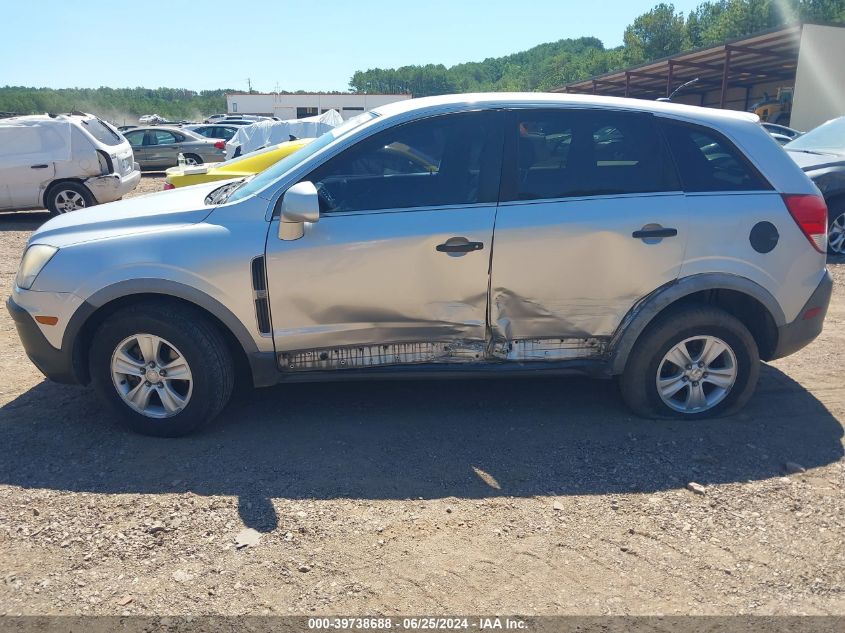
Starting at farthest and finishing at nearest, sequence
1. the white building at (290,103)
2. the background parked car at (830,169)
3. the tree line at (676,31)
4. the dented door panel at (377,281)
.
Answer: the white building at (290,103) < the tree line at (676,31) < the background parked car at (830,169) < the dented door panel at (377,281)

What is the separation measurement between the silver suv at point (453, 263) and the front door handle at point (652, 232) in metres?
0.01

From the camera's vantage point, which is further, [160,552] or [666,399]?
[666,399]

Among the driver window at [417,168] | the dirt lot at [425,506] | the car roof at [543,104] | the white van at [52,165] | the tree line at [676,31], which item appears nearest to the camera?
the dirt lot at [425,506]

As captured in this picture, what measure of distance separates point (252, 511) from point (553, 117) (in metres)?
2.69

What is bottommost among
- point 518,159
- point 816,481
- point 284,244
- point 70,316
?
point 816,481

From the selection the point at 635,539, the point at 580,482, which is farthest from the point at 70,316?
the point at 635,539

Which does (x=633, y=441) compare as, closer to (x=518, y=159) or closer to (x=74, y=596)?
(x=518, y=159)

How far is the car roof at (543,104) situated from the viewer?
153 inches

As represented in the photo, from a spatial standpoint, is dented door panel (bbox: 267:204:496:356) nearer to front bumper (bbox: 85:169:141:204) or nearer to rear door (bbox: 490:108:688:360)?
rear door (bbox: 490:108:688:360)

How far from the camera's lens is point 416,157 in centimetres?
391

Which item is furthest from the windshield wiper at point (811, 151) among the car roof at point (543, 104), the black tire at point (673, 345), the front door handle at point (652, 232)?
the front door handle at point (652, 232)

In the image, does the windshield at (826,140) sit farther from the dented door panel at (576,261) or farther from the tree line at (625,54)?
the tree line at (625,54)

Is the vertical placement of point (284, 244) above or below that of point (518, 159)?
below

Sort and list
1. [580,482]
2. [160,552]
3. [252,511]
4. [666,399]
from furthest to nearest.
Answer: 1. [666,399]
2. [580,482]
3. [252,511]
4. [160,552]
